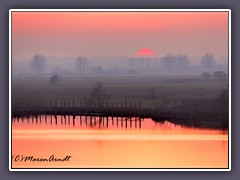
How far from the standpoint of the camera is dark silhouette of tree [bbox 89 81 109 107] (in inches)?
297

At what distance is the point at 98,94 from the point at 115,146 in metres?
0.41

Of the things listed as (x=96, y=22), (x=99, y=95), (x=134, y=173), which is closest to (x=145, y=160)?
(x=134, y=173)

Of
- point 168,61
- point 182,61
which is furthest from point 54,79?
point 182,61

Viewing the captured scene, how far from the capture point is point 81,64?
7.54 metres

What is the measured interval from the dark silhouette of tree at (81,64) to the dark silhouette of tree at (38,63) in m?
0.25


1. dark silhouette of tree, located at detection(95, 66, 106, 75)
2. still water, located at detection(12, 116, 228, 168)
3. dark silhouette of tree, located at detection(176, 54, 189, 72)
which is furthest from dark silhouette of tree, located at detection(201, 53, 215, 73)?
dark silhouette of tree, located at detection(95, 66, 106, 75)

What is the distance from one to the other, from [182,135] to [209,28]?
82 centimetres

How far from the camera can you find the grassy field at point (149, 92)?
7.51m

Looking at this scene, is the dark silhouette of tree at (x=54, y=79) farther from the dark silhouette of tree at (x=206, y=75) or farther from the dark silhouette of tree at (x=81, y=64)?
the dark silhouette of tree at (x=206, y=75)

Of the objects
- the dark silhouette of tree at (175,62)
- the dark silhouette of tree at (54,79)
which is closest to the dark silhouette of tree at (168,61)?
the dark silhouette of tree at (175,62)

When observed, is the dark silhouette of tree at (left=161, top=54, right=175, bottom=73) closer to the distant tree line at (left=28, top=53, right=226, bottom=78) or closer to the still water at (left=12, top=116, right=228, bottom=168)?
the distant tree line at (left=28, top=53, right=226, bottom=78)

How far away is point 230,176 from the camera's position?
755 centimetres
